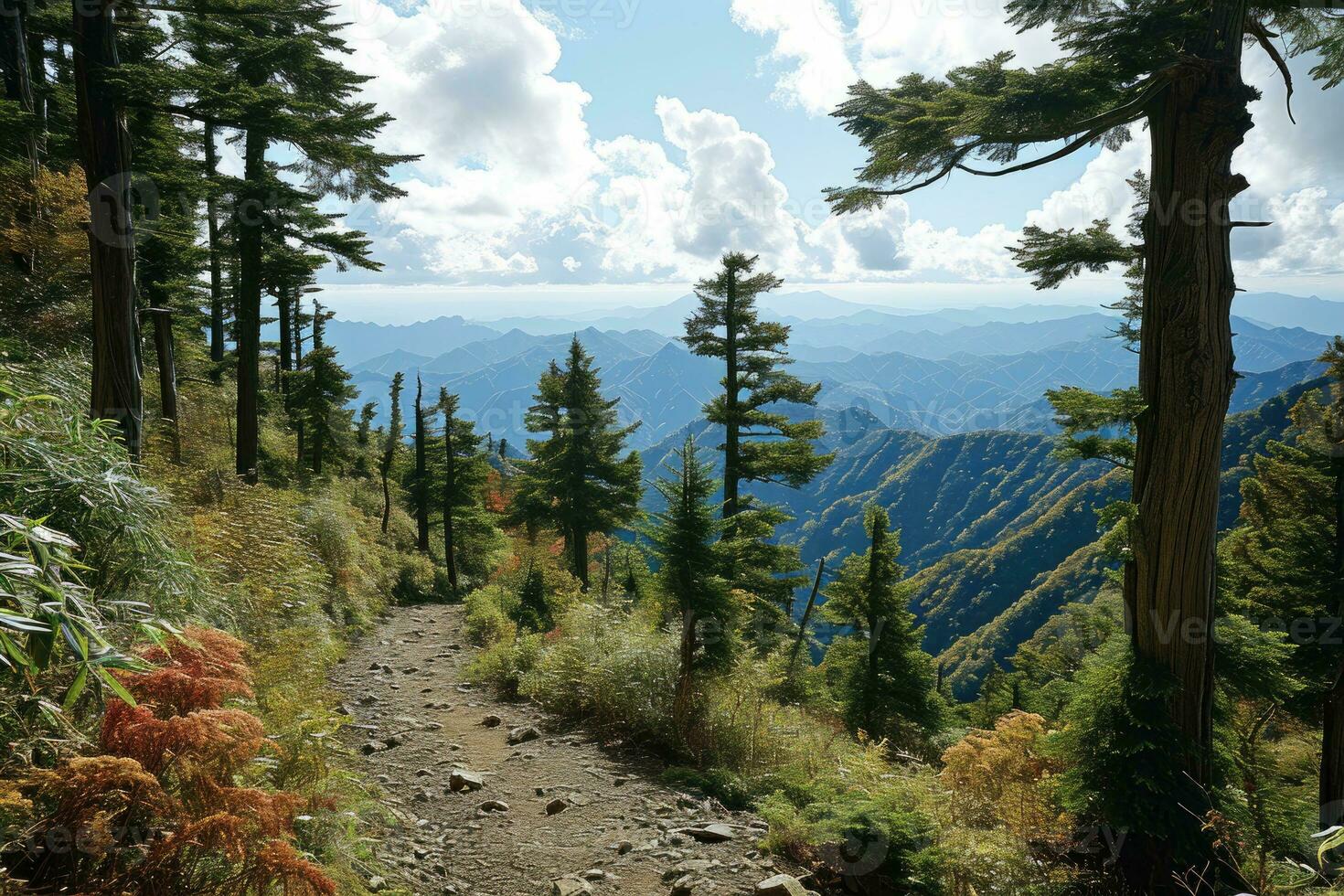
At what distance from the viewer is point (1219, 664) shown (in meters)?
5.31

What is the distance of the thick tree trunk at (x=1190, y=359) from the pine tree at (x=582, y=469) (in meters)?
18.7

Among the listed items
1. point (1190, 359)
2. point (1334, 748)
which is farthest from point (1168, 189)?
point (1334, 748)

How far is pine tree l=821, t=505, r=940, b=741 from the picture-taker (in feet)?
55.0

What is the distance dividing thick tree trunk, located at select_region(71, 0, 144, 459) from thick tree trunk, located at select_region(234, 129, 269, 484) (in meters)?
7.46

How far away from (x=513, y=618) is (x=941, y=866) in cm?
1136

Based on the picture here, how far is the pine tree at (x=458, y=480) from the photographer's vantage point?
28.2m

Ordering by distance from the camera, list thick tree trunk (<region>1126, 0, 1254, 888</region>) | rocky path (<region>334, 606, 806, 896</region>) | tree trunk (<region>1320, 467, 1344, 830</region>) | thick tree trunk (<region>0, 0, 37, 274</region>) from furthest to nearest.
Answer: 1. thick tree trunk (<region>0, 0, 37, 274</region>)
2. tree trunk (<region>1320, 467, 1344, 830</region>)
3. thick tree trunk (<region>1126, 0, 1254, 888</region>)
4. rocky path (<region>334, 606, 806, 896</region>)

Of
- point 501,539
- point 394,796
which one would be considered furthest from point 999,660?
point 394,796

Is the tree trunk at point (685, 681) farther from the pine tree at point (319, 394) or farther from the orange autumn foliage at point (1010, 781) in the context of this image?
the pine tree at point (319, 394)

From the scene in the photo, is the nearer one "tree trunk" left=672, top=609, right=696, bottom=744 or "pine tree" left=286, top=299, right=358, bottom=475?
"tree trunk" left=672, top=609, right=696, bottom=744

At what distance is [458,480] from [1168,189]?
96.3ft

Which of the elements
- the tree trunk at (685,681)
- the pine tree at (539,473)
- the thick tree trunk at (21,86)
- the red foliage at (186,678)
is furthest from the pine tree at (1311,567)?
the thick tree trunk at (21,86)

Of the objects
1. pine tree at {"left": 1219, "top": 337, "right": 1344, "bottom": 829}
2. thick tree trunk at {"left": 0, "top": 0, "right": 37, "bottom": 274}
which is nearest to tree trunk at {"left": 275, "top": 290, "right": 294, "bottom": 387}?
thick tree trunk at {"left": 0, "top": 0, "right": 37, "bottom": 274}

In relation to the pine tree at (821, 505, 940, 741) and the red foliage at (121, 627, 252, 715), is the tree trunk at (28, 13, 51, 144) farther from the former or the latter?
the pine tree at (821, 505, 940, 741)
